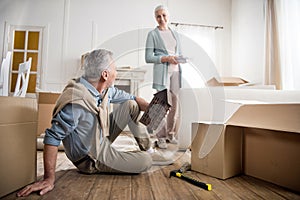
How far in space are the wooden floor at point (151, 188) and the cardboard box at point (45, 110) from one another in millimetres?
915

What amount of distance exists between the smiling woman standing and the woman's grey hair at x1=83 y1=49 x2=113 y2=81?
672 mm

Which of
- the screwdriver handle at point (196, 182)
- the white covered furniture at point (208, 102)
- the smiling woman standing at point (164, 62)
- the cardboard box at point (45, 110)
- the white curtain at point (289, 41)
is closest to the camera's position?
the screwdriver handle at point (196, 182)

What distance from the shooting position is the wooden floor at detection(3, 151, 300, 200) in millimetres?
785

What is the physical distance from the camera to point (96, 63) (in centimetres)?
96

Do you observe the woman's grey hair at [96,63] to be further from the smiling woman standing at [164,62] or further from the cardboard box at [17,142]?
the smiling woman standing at [164,62]

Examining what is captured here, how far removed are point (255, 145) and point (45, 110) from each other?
165 centimetres

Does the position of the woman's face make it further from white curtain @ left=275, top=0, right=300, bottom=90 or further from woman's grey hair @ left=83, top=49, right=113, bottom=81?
white curtain @ left=275, top=0, right=300, bottom=90

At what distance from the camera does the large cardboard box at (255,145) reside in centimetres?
87

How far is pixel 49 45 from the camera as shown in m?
3.55

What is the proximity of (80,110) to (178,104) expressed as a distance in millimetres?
980

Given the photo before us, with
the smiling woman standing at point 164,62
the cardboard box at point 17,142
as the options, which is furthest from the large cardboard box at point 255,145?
the cardboard box at point 17,142

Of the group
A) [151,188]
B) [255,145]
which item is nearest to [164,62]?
[255,145]

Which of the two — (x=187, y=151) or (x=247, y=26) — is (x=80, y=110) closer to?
(x=187, y=151)

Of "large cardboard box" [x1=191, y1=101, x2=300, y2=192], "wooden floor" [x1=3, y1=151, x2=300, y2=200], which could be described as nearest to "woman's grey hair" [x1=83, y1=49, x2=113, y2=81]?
"wooden floor" [x1=3, y1=151, x2=300, y2=200]
